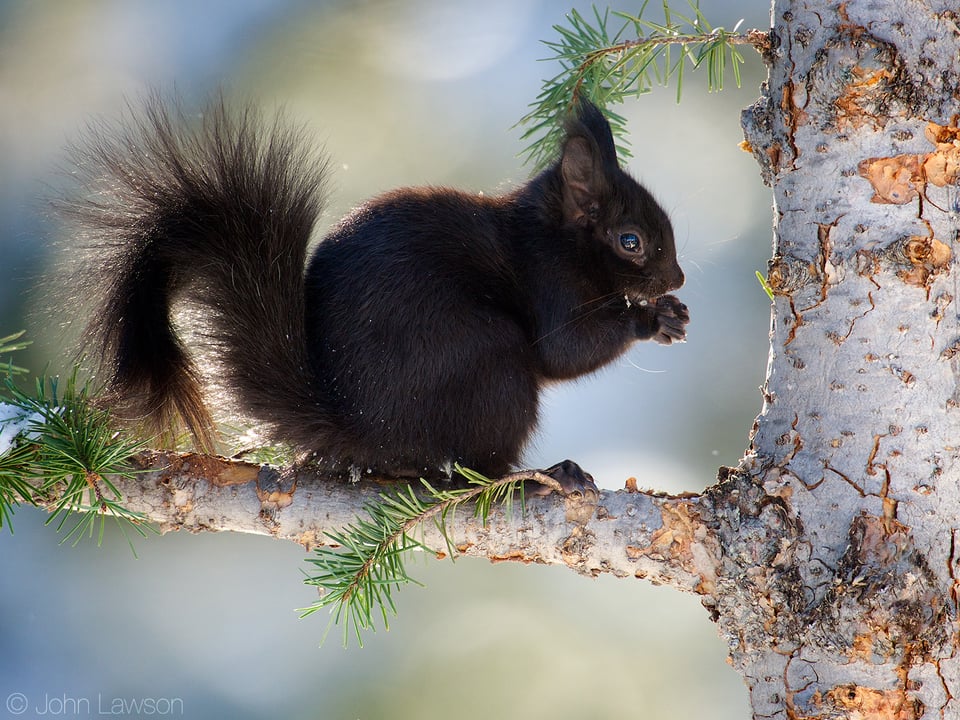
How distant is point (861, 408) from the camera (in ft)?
4.12

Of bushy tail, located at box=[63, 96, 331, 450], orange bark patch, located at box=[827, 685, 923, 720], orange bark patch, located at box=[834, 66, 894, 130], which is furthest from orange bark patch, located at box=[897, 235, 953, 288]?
bushy tail, located at box=[63, 96, 331, 450]

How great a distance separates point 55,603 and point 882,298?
2494 millimetres

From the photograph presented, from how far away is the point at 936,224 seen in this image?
4.09ft

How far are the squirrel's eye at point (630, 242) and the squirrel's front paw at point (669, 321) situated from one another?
0.44ft

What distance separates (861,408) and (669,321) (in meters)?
0.69

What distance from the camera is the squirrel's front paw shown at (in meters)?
1.92

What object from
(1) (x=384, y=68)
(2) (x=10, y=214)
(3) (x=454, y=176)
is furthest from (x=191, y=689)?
(1) (x=384, y=68)

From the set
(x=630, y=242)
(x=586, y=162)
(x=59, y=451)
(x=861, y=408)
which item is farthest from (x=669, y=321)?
(x=59, y=451)

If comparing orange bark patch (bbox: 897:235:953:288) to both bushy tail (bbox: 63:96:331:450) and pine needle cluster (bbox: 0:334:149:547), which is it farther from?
pine needle cluster (bbox: 0:334:149:547)

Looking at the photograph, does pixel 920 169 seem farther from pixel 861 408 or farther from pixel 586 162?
pixel 586 162

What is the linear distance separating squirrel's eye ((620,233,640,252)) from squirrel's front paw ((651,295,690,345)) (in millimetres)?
133

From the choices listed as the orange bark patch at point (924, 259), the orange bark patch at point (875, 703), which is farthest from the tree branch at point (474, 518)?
the orange bark patch at point (924, 259)

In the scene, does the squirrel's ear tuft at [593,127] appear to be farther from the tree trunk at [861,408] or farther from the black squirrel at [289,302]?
the tree trunk at [861,408]

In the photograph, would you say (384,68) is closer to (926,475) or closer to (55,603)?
(55,603)
